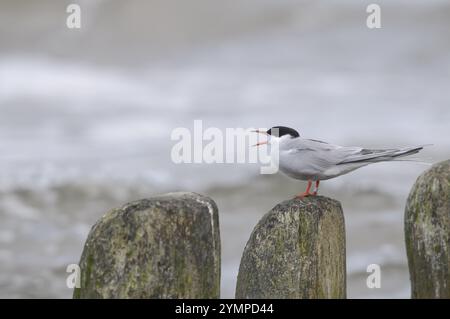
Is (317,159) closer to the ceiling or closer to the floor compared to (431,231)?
closer to the ceiling

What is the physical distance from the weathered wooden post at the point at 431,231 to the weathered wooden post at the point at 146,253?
50.7 inches

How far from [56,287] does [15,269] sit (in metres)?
1.41

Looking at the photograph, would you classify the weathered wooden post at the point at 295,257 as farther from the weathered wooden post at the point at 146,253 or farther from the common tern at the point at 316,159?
the common tern at the point at 316,159

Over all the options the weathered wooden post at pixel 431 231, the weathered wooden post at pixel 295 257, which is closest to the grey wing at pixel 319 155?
the weathered wooden post at pixel 295 257

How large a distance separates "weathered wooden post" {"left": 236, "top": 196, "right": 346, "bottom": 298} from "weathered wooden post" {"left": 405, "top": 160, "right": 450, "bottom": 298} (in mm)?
495

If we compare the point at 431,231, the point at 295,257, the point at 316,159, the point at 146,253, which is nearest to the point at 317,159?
the point at 316,159

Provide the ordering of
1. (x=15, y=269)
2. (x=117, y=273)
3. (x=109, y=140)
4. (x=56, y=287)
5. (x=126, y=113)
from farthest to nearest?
(x=126, y=113) < (x=109, y=140) < (x=15, y=269) < (x=56, y=287) < (x=117, y=273)

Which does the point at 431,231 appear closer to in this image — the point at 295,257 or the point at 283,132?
the point at 295,257

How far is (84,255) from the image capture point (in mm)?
5246

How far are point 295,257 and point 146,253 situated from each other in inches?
38.8

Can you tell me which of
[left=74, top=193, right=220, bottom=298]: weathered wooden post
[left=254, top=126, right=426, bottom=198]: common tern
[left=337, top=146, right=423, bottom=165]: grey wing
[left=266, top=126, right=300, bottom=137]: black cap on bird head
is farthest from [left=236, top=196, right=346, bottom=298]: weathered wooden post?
[left=266, top=126, right=300, bottom=137]: black cap on bird head

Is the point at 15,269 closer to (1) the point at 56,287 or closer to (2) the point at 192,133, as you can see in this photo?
(1) the point at 56,287

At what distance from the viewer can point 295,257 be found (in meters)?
5.67
